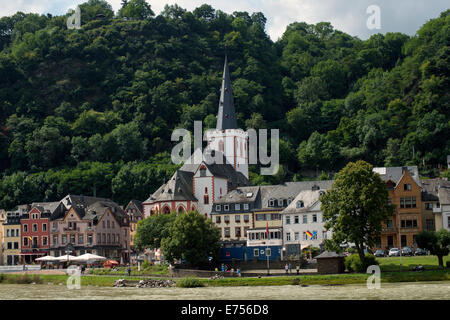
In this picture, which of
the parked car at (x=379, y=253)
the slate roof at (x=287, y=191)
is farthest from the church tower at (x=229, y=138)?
the parked car at (x=379, y=253)

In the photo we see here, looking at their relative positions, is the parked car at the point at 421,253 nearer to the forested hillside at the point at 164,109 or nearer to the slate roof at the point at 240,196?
the slate roof at the point at 240,196

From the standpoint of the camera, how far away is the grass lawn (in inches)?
2635

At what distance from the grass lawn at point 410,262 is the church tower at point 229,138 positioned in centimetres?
6559

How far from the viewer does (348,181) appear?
7050cm

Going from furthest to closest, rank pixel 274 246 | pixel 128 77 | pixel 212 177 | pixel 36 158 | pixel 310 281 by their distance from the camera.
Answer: pixel 128 77 → pixel 36 158 → pixel 212 177 → pixel 274 246 → pixel 310 281

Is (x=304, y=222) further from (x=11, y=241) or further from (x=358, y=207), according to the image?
(x=11, y=241)

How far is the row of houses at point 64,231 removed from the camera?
113m

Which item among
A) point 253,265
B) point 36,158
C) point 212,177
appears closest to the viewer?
point 253,265

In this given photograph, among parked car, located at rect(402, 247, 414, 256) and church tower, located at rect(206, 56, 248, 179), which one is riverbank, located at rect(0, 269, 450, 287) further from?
church tower, located at rect(206, 56, 248, 179)

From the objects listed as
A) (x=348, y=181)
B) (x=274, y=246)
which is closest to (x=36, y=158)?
(x=274, y=246)

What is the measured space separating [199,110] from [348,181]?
103504mm

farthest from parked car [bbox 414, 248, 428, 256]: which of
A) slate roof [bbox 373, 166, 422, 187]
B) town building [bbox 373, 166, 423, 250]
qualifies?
slate roof [bbox 373, 166, 422, 187]

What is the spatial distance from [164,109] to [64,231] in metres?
64.8

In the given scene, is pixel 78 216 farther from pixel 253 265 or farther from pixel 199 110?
pixel 199 110
